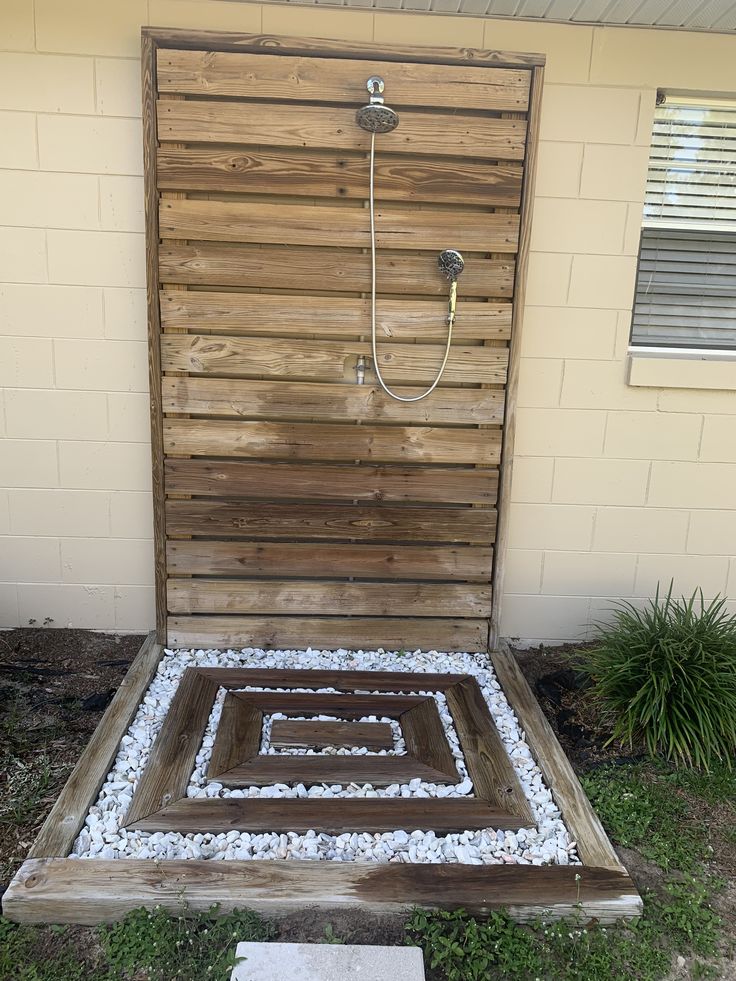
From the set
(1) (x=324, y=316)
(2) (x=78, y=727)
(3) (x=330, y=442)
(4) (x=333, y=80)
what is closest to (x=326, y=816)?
(2) (x=78, y=727)

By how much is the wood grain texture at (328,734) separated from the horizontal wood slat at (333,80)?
2.22 m

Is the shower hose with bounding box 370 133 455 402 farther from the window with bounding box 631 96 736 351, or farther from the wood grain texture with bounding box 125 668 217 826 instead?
the wood grain texture with bounding box 125 668 217 826

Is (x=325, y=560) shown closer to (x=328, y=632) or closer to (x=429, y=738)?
(x=328, y=632)

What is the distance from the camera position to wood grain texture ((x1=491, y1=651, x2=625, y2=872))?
6.05 feet

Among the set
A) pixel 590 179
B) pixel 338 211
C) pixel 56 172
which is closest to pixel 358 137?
pixel 338 211

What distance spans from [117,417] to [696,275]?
247 cm

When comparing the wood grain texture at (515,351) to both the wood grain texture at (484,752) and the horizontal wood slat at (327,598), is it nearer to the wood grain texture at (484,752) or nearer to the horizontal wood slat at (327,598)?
the horizontal wood slat at (327,598)

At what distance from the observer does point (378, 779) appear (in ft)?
6.84

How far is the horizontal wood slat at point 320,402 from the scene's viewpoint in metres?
2.71

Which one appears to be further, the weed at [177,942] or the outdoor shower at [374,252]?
the outdoor shower at [374,252]

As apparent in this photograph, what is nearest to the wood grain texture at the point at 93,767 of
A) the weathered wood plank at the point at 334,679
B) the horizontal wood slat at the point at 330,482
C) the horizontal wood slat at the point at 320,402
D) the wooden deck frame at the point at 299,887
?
the wooden deck frame at the point at 299,887

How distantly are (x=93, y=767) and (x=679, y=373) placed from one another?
2600mm

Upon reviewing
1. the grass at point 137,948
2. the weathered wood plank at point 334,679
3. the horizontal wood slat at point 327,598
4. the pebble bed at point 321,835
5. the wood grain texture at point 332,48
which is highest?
the wood grain texture at point 332,48

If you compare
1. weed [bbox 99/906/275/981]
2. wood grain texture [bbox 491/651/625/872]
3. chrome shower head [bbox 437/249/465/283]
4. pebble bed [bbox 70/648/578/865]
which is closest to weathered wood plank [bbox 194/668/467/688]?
pebble bed [bbox 70/648/578/865]
